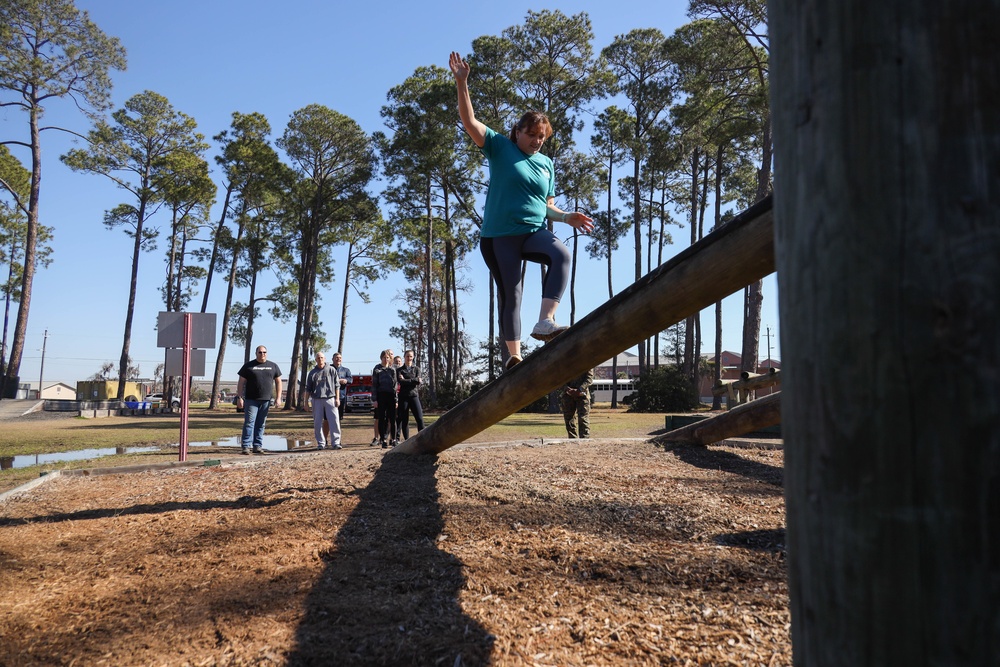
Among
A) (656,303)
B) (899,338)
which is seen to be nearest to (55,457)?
(656,303)

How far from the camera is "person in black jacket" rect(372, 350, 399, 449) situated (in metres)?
11.1

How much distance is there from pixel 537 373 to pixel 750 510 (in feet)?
7.02

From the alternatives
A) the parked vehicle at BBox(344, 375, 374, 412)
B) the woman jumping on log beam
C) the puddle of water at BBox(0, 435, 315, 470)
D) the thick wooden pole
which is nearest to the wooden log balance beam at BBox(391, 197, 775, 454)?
the woman jumping on log beam

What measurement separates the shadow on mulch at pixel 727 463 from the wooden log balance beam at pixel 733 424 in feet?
0.51

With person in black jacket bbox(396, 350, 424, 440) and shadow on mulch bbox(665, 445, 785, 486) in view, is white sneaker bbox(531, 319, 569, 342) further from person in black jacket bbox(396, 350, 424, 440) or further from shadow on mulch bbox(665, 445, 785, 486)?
person in black jacket bbox(396, 350, 424, 440)

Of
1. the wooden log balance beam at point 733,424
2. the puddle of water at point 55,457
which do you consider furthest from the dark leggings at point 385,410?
the wooden log balance beam at point 733,424

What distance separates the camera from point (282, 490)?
5.16 m

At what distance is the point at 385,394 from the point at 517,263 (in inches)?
289

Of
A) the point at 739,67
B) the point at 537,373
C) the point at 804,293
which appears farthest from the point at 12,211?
the point at 804,293

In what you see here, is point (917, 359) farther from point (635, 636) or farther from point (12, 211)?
point (12, 211)

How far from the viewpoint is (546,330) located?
13.1 ft

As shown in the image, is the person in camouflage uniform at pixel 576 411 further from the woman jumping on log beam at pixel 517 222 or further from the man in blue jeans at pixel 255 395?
the woman jumping on log beam at pixel 517 222

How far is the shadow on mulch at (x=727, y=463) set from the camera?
6.24m

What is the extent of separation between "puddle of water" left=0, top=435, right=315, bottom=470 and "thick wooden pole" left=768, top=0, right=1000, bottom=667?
33.3ft
